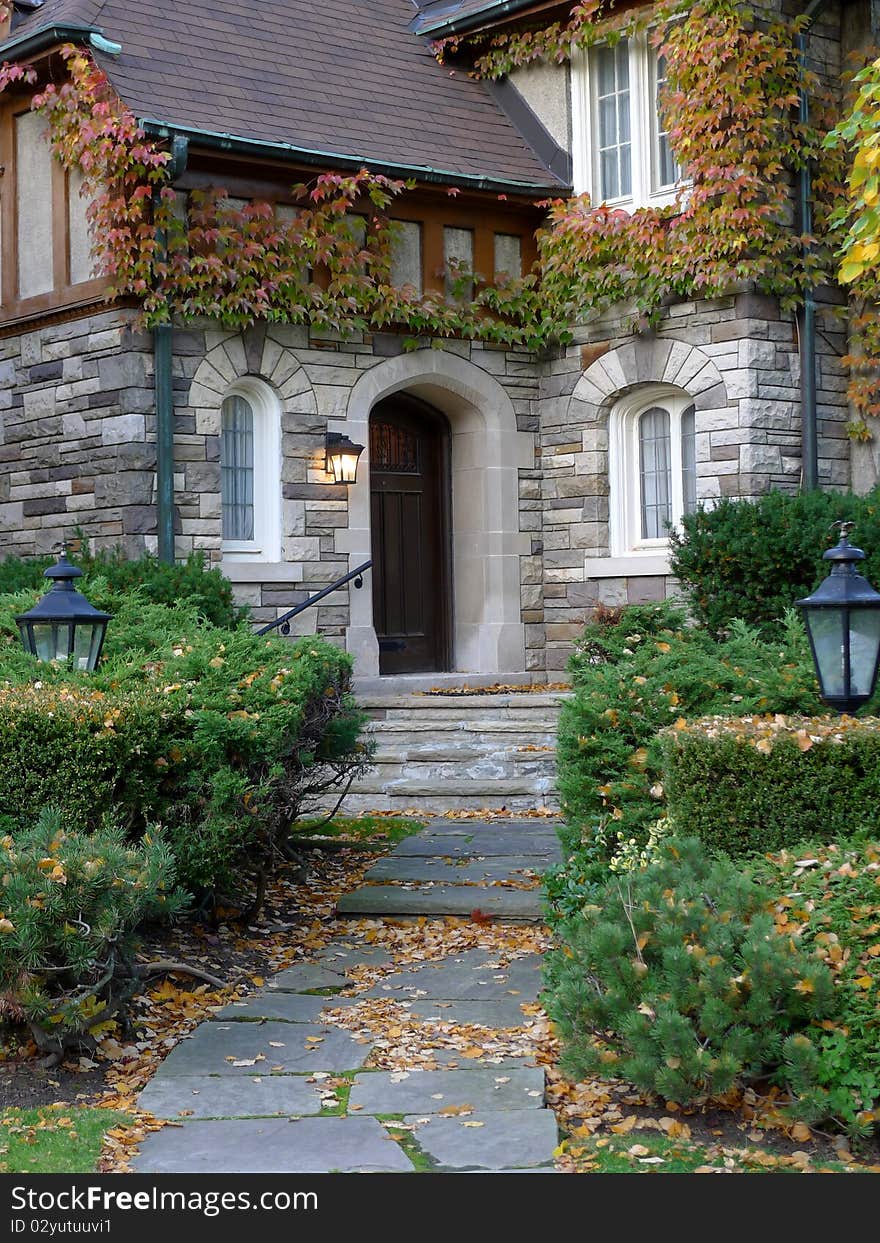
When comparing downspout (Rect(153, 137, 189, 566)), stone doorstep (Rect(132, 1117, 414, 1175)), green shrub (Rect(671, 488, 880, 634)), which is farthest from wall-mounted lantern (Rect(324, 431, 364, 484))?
stone doorstep (Rect(132, 1117, 414, 1175))

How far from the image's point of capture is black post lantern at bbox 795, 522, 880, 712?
5676mm

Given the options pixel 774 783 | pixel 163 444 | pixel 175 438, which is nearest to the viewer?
pixel 774 783

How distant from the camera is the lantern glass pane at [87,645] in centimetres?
651

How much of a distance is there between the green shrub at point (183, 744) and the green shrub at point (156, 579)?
10.3 feet

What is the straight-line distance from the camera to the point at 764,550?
34.2ft

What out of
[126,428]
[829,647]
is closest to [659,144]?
[126,428]

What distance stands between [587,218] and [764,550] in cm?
377

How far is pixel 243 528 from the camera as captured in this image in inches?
476

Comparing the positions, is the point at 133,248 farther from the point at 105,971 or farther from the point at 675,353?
the point at 105,971

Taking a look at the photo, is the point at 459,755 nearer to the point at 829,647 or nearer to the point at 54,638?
the point at 54,638

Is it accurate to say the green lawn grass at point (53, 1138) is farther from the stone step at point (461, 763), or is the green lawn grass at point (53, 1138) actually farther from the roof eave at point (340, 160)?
the roof eave at point (340, 160)

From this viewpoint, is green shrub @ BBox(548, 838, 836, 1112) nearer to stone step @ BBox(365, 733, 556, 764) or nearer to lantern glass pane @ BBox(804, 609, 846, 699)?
lantern glass pane @ BBox(804, 609, 846, 699)

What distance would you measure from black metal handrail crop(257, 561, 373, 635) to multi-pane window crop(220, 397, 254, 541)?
0.75 metres

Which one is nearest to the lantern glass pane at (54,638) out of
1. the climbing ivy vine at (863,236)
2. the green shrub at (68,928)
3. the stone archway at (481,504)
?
the green shrub at (68,928)
